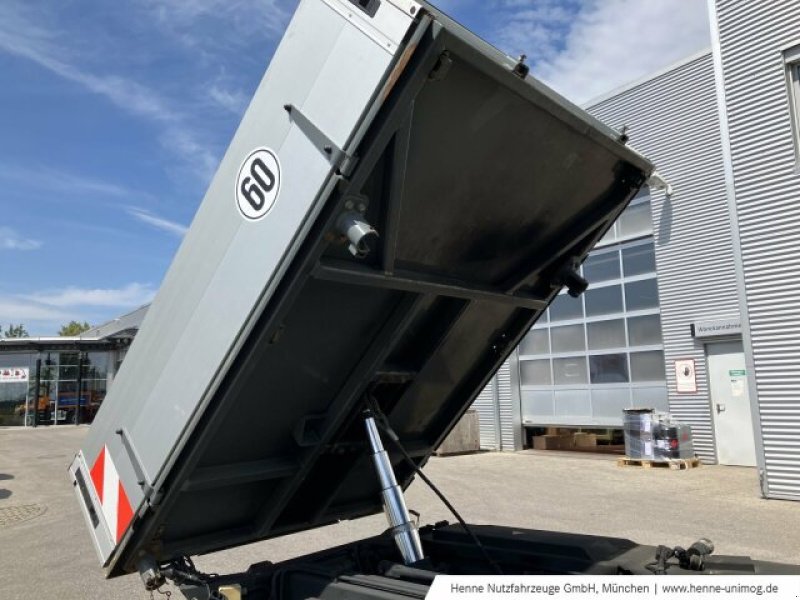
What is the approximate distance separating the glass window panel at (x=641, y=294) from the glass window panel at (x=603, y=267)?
19.5 inches

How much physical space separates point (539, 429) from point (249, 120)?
16.5 metres

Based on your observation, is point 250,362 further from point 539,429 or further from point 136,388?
point 539,429

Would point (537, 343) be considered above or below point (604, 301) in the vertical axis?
below

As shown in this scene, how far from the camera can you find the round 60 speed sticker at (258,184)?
2.36 metres

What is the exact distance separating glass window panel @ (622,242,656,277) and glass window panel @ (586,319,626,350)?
1251 mm

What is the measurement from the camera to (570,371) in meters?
16.0

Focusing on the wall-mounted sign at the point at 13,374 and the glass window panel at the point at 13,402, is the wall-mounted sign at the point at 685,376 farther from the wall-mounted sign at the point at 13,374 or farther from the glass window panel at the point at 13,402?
the glass window panel at the point at 13,402

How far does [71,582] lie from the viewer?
6.28m

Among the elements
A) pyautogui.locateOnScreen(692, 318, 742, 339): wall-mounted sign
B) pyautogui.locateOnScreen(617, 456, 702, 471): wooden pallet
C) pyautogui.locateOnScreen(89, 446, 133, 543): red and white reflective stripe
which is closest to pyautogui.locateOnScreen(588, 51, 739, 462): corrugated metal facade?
pyautogui.locateOnScreen(692, 318, 742, 339): wall-mounted sign

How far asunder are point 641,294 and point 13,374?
3320cm

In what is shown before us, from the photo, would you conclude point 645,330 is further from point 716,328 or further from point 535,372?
point 535,372

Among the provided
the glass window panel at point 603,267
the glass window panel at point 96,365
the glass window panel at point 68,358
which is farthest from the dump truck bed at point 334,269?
the glass window panel at point 96,365

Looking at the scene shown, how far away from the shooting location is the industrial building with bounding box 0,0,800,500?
9523mm

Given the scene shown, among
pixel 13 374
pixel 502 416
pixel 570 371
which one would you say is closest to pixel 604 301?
pixel 570 371
